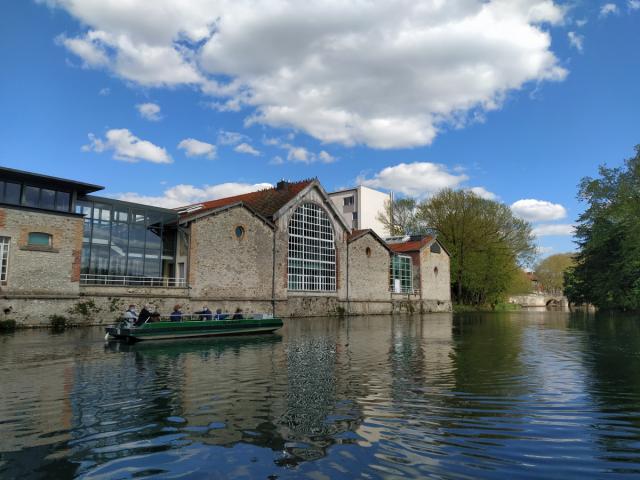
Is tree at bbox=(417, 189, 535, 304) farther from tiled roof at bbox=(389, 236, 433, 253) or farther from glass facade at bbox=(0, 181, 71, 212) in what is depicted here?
glass facade at bbox=(0, 181, 71, 212)

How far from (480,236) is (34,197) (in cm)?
4744

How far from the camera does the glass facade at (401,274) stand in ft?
176

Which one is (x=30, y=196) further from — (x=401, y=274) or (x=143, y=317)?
(x=401, y=274)

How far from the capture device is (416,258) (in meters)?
56.0

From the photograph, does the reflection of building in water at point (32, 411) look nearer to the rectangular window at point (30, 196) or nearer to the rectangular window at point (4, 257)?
the rectangular window at point (4, 257)

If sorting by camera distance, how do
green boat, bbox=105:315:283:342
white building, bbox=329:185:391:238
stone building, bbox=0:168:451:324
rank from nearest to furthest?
green boat, bbox=105:315:283:342, stone building, bbox=0:168:451:324, white building, bbox=329:185:391:238

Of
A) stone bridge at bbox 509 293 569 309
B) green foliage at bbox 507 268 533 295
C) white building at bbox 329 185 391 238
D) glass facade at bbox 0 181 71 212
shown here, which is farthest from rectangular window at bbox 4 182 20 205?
stone bridge at bbox 509 293 569 309

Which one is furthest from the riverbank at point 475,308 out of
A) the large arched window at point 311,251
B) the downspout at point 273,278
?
the downspout at point 273,278

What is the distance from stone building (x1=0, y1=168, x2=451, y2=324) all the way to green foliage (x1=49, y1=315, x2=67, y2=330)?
337mm

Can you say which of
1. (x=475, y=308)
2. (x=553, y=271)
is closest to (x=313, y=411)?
(x=475, y=308)

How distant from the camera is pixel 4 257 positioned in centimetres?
2622

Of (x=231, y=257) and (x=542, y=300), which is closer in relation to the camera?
(x=231, y=257)

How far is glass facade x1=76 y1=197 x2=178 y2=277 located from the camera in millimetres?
30578

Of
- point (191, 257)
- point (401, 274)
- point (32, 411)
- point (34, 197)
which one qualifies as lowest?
point (32, 411)
